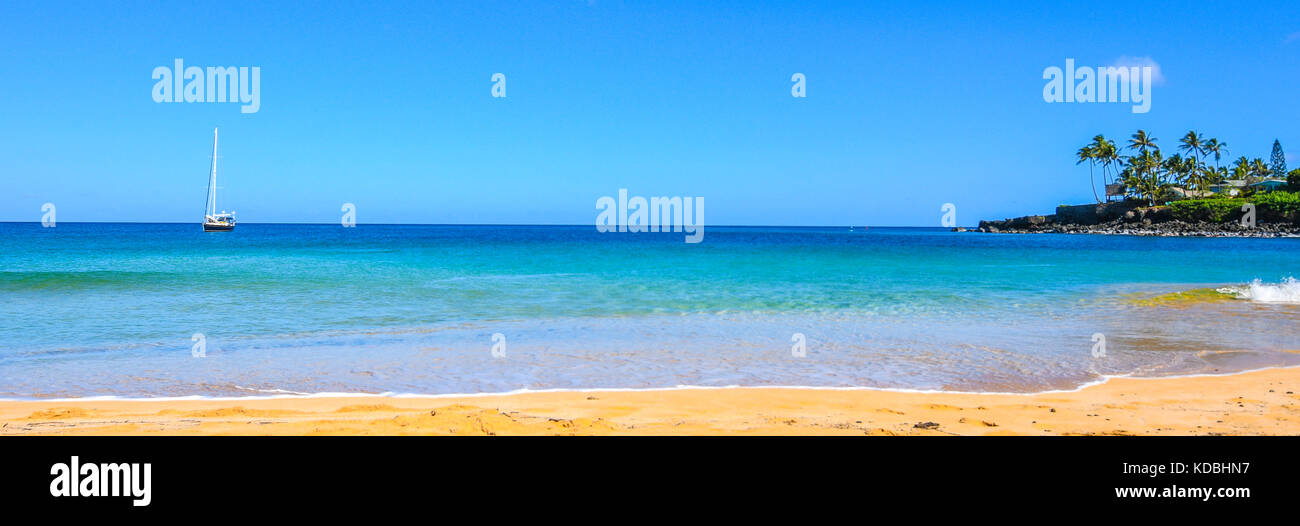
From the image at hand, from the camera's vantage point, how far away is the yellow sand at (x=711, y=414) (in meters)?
5.85

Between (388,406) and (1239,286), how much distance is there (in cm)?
2529

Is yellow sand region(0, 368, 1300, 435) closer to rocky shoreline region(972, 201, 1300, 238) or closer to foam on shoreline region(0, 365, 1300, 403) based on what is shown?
foam on shoreline region(0, 365, 1300, 403)

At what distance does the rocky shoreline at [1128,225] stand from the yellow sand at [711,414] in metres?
91.2

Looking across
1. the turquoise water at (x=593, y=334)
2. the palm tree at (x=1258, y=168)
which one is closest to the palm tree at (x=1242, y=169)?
the palm tree at (x=1258, y=168)

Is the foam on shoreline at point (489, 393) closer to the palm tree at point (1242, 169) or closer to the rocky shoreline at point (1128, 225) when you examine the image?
the rocky shoreline at point (1128, 225)

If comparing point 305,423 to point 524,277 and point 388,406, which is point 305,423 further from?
point 524,277

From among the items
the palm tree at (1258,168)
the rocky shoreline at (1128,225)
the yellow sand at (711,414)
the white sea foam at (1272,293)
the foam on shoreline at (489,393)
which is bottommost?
the foam on shoreline at (489,393)

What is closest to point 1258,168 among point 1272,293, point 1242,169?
point 1242,169

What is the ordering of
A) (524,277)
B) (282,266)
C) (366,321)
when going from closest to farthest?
(366,321)
(524,277)
(282,266)

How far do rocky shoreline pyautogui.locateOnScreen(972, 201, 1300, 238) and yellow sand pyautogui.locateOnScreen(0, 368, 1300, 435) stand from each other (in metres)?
91.2

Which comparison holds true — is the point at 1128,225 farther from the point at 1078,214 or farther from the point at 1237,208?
the point at 1078,214
